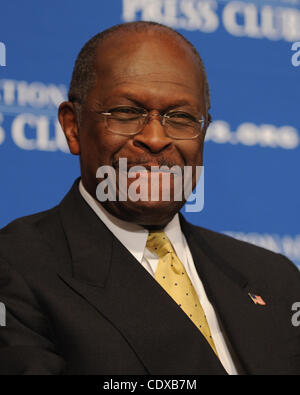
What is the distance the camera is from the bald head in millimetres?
1439

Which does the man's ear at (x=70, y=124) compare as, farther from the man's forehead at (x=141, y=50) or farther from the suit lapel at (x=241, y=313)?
the suit lapel at (x=241, y=313)

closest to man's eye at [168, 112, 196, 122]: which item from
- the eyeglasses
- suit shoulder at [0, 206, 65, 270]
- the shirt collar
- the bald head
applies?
the eyeglasses

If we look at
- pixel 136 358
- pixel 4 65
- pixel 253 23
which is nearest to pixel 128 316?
pixel 136 358

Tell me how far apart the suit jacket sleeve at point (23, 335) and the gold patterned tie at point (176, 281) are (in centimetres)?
28

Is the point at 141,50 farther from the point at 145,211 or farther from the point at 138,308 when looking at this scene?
the point at 138,308

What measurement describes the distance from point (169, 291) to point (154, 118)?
384 mm

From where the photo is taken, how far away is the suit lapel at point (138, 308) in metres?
1.23

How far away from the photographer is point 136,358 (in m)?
1.21

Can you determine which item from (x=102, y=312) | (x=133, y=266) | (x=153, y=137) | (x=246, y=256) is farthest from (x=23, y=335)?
(x=246, y=256)

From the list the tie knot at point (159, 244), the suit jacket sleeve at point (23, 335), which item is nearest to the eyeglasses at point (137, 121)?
the tie knot at point (159, 244)

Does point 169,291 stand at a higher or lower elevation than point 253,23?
lower

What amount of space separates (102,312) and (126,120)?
0.43 metres
